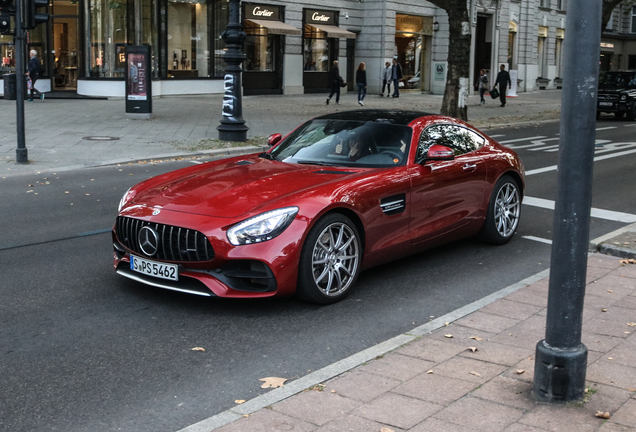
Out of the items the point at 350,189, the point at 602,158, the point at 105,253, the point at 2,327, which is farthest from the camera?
the point at 602,158

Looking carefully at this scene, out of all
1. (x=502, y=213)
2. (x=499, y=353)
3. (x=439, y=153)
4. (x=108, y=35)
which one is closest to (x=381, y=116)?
(x=439, y=153)

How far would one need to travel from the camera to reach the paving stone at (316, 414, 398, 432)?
376cm

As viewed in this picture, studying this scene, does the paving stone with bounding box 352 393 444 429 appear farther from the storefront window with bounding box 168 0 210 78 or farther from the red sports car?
the storefront window with bounding box 168 0 210 78

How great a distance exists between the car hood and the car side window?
868 millimetres

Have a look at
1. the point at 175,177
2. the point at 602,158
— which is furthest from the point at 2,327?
the point at 602,158

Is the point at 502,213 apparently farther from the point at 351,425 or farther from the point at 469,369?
the point at 351,425

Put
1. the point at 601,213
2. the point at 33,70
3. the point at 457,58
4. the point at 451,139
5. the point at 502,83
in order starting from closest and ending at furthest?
the point at 451,139 < the point at 601,213 < the point at 457,58 < the point at 33,70 < the point at 502,83

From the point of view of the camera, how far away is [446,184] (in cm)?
705

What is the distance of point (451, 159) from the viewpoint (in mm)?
6887

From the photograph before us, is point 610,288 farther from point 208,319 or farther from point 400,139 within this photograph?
point 208,319

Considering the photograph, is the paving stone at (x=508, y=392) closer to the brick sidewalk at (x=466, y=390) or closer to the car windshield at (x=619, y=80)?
the brick sidewalk at (x=466, y=390)

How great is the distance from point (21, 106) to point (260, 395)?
36.8 ft

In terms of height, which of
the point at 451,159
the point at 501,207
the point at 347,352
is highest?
the point at 451,159

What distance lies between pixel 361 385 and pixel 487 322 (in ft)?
4.93
